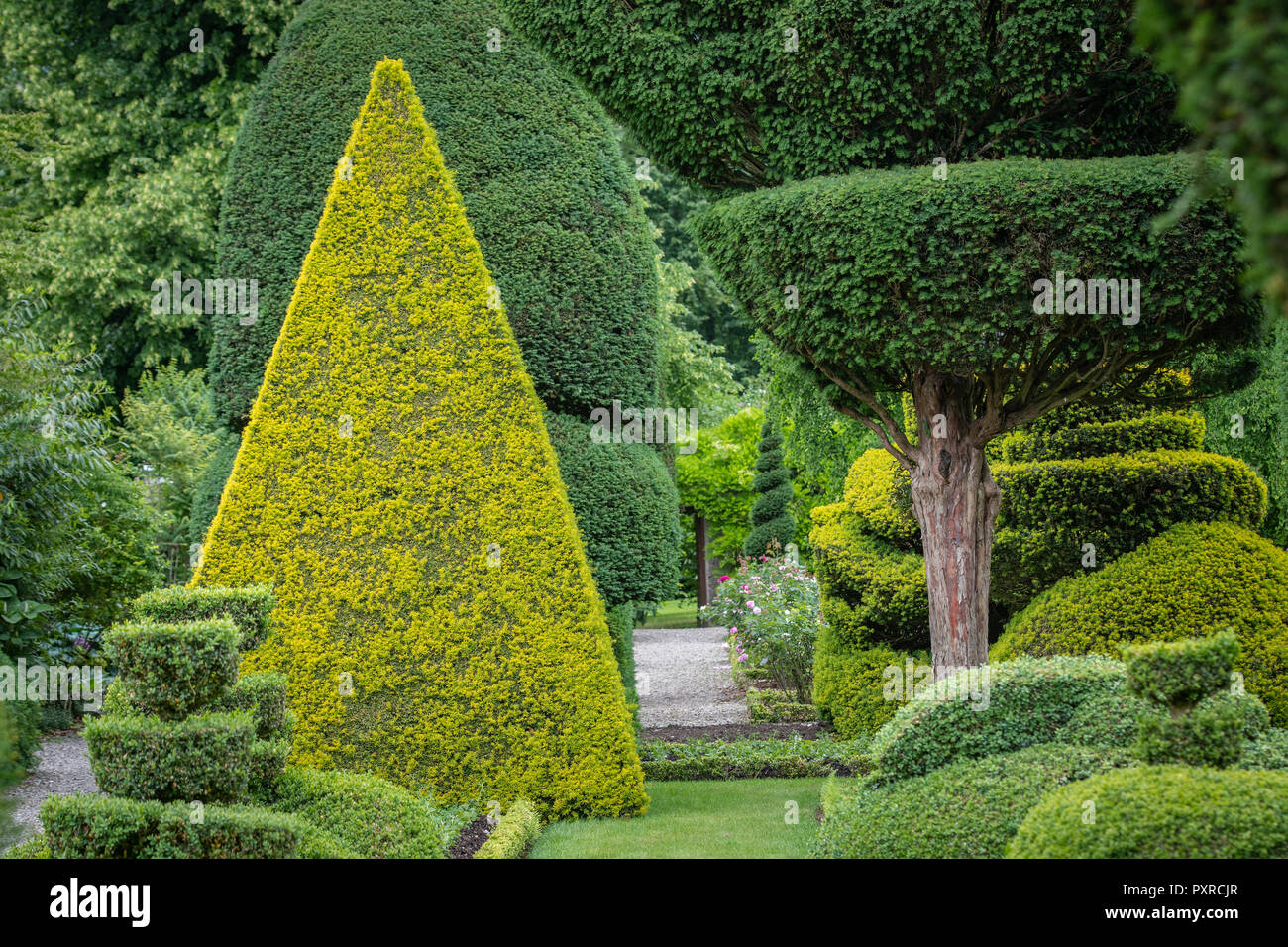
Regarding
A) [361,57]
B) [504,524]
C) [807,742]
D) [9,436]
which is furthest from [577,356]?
[9,436]

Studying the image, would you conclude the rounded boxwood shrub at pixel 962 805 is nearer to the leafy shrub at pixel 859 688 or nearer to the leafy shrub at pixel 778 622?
the leafy shrub at pixel 859 688

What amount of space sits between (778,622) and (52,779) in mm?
8495

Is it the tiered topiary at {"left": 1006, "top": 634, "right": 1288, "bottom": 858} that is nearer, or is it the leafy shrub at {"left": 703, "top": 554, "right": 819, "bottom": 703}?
the tiered topiary at {"left": 1006, "top": 634, "right": 1288, "bottom": 858}

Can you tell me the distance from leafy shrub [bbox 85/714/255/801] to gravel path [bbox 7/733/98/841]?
2.83 m

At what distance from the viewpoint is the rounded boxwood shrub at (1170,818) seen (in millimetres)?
4332

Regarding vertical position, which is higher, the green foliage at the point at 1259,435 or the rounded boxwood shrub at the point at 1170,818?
the green foliage at the point at 1259,435

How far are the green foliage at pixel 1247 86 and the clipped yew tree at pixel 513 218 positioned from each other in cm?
764

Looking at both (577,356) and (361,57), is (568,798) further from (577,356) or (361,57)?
(361,57)

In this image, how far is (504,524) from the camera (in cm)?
755

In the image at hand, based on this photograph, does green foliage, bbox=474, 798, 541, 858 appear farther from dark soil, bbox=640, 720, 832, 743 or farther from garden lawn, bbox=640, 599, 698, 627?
garden lawn, bbox=640, 599, 698, 627

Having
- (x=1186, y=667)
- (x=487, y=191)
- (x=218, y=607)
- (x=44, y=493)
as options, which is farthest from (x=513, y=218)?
(x=1186, y=667)

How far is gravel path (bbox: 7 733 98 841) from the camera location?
27.4 ft

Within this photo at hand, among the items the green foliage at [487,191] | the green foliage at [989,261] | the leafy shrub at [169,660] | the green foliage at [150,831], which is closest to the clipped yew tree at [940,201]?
the green foliage at [989,261]

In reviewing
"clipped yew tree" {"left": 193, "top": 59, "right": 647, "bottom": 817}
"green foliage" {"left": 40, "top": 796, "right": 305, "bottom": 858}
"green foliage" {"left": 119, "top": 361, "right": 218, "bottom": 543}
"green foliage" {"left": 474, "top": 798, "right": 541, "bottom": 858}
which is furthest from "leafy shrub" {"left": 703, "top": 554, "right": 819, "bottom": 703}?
"green foliage" {"left": 40, "top": 796, "right": 305, "bottom": 858}
